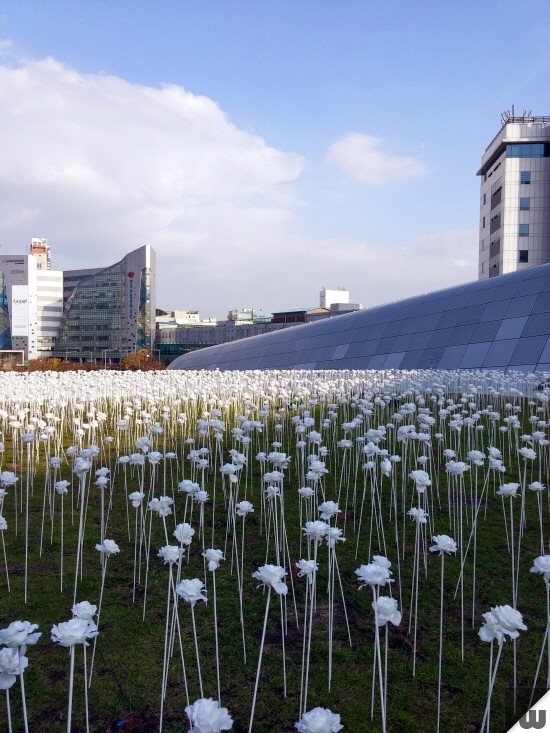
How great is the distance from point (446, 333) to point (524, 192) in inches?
1700

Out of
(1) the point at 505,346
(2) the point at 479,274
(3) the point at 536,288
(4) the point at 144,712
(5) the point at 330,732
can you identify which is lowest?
(4) the point at 144,712

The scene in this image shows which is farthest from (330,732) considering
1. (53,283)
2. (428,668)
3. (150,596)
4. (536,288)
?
(53,283)

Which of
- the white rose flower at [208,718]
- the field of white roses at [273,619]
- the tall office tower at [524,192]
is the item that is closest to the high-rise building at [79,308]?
the tall office tower at [524,192]

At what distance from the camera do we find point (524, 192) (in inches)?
2377

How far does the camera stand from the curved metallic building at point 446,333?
70.2ft

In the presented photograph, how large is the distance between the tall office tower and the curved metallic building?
33.8 meters

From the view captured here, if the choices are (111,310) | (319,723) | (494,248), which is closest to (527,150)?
(494,248)

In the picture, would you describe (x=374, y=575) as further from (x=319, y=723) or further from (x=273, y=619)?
(x=273, y=619)

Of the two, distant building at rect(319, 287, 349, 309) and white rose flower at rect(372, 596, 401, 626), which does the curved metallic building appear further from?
distant building at rect(319, 287, 349, 309)

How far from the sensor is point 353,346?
3091 cm

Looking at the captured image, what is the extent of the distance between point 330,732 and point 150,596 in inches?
→ 132

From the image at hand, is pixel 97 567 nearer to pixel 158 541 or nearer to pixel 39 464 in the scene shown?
pixel 158 541

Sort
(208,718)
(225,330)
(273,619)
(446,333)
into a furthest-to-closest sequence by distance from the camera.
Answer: (225,330) → (446,333) → (273,619) → (208,718)

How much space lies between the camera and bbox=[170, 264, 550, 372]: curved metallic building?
21391 mm
